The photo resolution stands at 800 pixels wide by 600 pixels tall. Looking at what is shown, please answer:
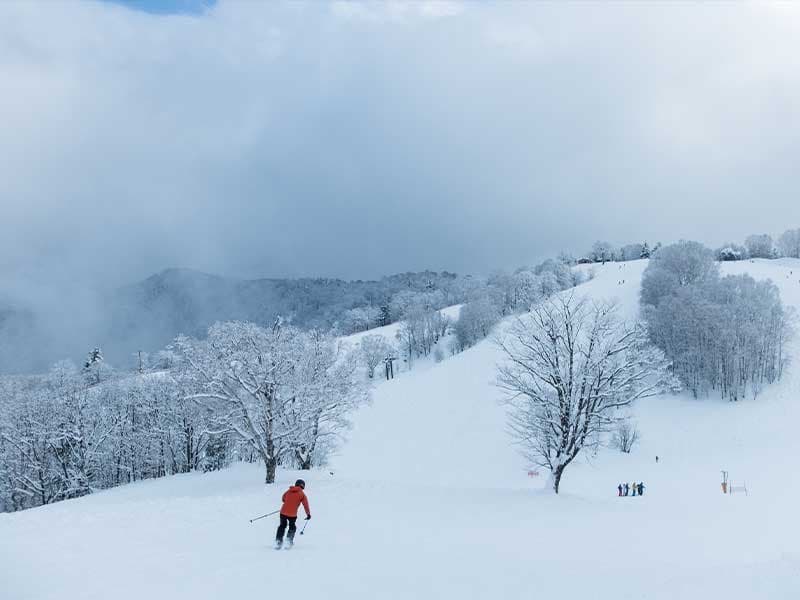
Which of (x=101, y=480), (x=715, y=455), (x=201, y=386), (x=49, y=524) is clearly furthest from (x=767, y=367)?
(x=101, y=480)

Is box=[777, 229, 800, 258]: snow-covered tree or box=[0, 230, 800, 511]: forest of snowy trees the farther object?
box=[777, 229, 800, 258]: snow-covered tree

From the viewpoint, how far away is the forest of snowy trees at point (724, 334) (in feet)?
191

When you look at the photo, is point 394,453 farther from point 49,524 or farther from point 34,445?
point 49,524

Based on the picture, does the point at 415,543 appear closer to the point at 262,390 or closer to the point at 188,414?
the point at 262,390

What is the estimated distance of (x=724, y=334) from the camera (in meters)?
58.3

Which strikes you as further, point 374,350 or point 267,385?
point 374,350

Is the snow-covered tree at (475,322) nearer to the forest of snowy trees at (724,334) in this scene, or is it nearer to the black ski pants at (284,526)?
the forest of snowy trees at (724,334)

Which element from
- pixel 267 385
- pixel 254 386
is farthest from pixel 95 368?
pixel 267 385

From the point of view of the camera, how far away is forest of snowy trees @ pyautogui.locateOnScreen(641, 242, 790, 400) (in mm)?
58188

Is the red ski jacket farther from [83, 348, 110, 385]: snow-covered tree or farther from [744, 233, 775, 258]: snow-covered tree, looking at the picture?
[744, 233, 775, 258]: snow-covered tree

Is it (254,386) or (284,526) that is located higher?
(254,386)

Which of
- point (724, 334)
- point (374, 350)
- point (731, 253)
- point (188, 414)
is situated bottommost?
point (188, 414)

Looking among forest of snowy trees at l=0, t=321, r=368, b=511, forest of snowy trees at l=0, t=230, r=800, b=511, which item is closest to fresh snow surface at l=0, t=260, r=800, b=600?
forest of snowy trees at l=0, t=321, r=368, b=511

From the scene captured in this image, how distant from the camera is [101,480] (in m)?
53.1
